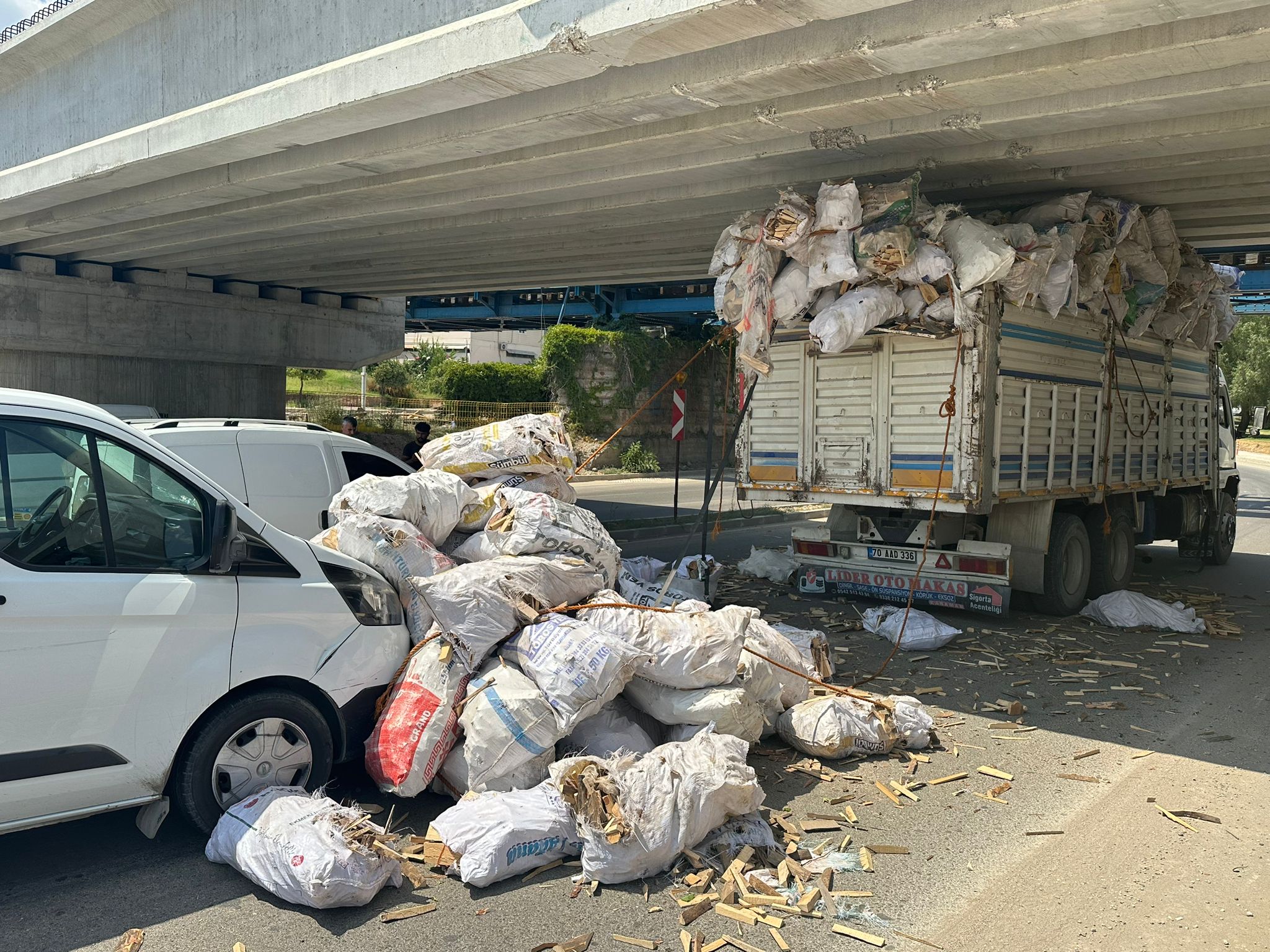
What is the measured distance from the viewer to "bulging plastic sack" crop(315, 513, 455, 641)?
526 cm

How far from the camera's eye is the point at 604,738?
16.2 feet

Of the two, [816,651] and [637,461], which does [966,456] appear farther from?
[637,461]

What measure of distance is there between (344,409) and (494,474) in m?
28.5

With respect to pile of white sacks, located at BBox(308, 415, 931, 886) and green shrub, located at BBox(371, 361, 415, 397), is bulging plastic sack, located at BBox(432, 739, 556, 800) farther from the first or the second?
green shrub, located at BBox(371, 361, 415, 397)

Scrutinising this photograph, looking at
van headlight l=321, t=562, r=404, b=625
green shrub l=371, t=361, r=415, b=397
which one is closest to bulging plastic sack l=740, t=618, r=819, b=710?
van headlight l=321, t=562, r=404, b=625

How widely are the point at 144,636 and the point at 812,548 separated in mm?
6970

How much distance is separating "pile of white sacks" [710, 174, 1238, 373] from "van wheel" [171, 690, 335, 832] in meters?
5.42

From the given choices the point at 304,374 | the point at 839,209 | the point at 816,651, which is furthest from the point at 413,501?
the point at 304,374

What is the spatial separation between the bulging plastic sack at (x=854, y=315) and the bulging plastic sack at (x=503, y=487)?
2647 millimetres

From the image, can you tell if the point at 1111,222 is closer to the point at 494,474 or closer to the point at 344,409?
the point at 494,474

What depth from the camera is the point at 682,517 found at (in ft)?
57.5

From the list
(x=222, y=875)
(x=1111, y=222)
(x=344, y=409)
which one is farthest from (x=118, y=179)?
(x=344, y=409)

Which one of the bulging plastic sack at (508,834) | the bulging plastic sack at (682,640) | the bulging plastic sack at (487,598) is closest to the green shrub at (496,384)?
the bulging plastic sack at (487,598)

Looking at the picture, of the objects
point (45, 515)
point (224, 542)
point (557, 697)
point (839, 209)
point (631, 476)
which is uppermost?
point (839, 209)
